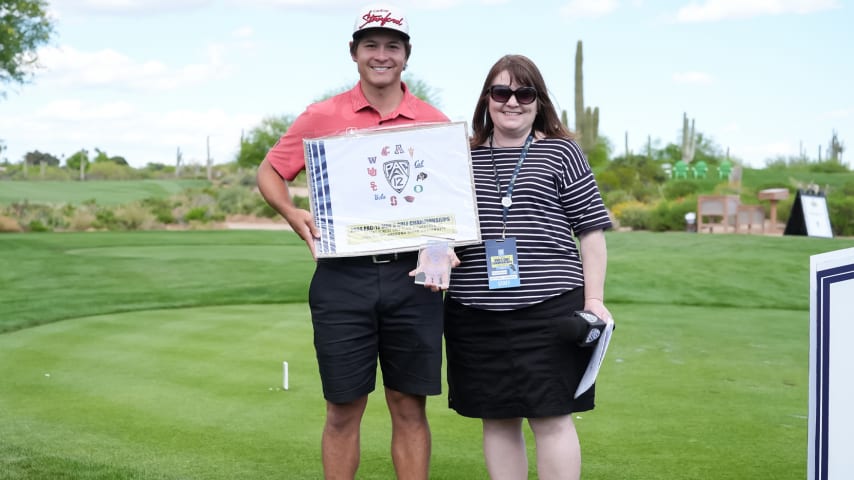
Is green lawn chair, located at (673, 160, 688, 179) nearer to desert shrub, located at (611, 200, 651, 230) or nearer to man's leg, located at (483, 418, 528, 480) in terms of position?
desert shrub, located at (611, 200, 651, 230)

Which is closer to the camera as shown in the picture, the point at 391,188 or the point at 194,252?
the point at 391,188

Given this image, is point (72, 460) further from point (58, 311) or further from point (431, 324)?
point (58, 311)

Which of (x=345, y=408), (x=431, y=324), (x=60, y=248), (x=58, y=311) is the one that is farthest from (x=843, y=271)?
(x=60, y=248)

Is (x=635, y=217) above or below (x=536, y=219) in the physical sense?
below

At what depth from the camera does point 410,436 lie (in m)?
3.36

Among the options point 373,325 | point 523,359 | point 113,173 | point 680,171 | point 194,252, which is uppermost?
point 113,173

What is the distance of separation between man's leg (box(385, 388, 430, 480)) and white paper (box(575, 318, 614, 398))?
0.56 meters

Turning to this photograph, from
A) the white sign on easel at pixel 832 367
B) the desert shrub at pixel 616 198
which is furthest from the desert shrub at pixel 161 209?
the white sign on easel at pixel 832 367

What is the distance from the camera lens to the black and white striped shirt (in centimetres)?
308

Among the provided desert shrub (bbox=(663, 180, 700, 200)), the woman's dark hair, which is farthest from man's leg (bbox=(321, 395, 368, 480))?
desert shrub (bbox=(663, 180, 700, 200))

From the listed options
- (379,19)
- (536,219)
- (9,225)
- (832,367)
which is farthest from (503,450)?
(9,225)

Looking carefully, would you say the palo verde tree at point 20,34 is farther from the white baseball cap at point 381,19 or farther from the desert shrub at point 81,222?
the white baseball cap at point 381,19

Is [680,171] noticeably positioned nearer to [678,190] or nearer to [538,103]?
[678,190]

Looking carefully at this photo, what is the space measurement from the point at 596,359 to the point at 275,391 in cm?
286
